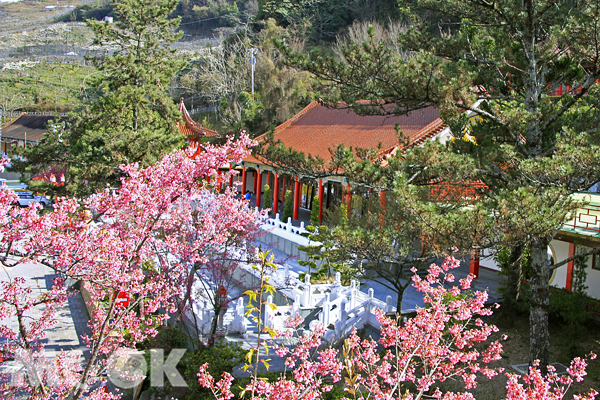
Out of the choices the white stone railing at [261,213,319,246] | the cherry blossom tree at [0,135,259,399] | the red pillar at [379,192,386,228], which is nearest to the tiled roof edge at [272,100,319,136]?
the white stone railing at [261,213,319,246]

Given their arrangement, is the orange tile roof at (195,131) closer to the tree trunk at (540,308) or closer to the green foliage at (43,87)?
the tree trunk at (540,308)

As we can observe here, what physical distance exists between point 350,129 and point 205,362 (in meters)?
14.4

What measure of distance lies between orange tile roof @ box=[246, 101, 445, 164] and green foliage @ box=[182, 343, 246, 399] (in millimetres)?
8243

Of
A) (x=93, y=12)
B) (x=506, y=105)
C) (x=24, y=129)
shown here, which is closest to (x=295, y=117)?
(x=506, y=105)

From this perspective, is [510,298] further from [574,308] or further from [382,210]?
[382,210]

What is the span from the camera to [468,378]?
499cm

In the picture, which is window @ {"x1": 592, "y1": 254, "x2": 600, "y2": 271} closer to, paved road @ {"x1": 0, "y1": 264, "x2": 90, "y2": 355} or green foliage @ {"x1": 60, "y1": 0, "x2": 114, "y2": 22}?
paved road @ {"x1": 0, "y1": 264, "x2": 90, "y2": 355}

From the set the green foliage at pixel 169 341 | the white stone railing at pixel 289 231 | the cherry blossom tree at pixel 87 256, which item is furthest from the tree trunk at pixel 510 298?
the cherry blossom tree at pixel 87 256

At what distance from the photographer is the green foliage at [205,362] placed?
849 cm

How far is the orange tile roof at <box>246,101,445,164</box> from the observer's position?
17328 mm

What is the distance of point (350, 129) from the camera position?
2127 centimetres

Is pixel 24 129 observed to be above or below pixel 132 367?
below

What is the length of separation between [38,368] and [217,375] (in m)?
3.61

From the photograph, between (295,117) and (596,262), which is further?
(295,117)
